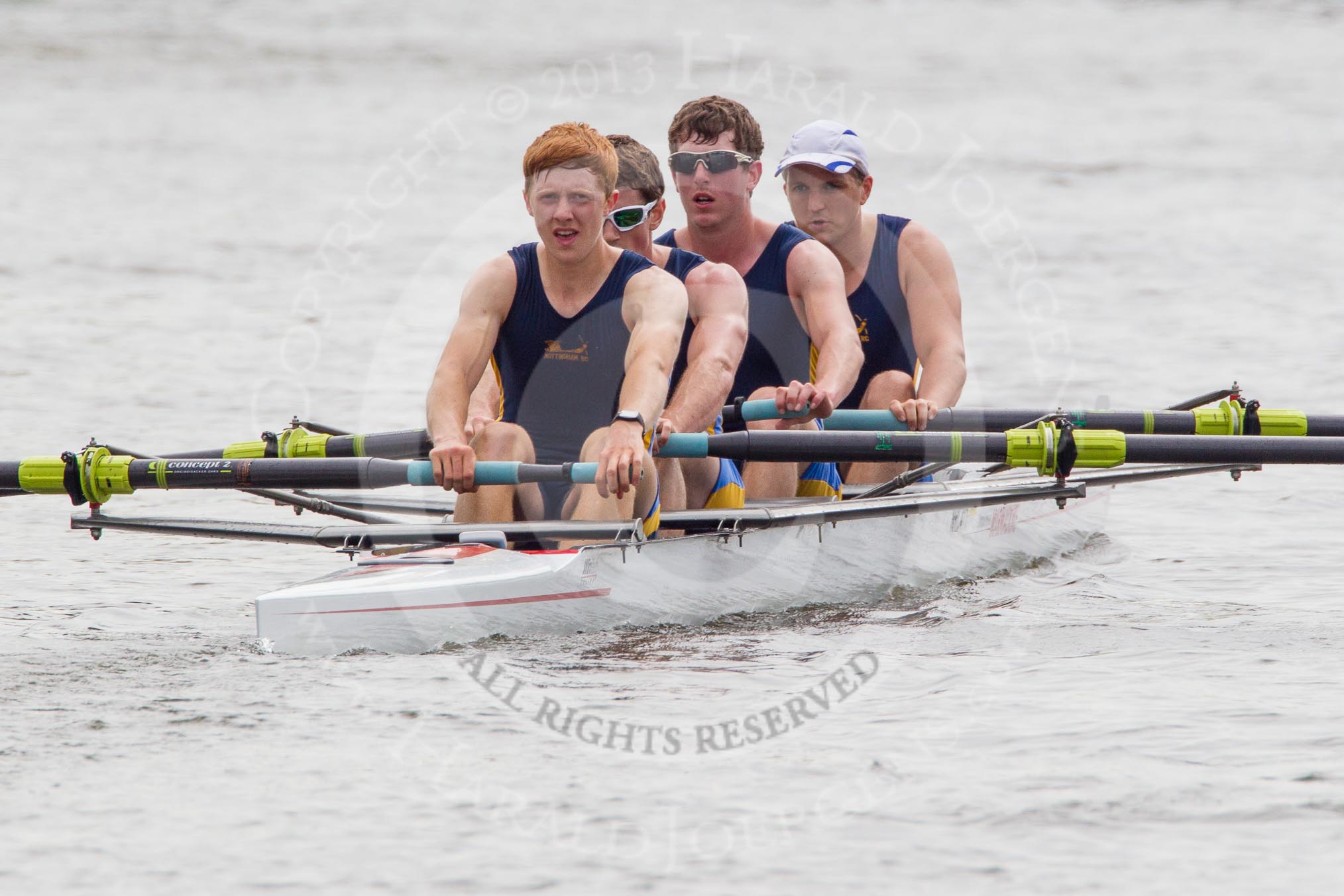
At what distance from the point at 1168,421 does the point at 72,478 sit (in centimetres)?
492

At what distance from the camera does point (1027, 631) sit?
636cm

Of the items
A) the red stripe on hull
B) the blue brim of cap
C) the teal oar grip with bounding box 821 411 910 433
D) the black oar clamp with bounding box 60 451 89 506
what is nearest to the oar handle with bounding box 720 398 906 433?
the teal oar grip with bounding box 821 411 910 433

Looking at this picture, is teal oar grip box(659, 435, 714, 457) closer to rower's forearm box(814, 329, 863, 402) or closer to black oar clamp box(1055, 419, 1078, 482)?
rower's forearm box(814, 329, 863, 402)

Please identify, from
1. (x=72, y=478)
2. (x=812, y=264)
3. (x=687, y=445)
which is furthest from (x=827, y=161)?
(x=72, y=478)

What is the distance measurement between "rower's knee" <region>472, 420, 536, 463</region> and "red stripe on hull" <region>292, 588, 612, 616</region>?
0.61 meters

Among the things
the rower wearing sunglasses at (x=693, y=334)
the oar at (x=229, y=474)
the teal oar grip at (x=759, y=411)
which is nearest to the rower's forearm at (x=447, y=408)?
the oar at (x=229, y=474)

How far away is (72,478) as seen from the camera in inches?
238

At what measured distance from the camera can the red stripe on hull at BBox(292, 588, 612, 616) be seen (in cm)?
529

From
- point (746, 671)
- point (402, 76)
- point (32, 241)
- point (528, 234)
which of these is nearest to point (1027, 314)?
point (528, 234)

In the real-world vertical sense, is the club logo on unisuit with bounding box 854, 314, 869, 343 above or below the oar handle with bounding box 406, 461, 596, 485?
above

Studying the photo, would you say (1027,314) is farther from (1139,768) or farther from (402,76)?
(402,76)

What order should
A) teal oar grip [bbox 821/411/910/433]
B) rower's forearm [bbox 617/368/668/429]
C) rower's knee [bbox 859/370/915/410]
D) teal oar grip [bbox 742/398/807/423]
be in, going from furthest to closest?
rower's knee [bbox 859/370/915/410], teal oar grip [bbox 821/411/910/433], teal oar grip [bbox 742/398/807/423], rower's forearm [bbox 617/368/668/429]

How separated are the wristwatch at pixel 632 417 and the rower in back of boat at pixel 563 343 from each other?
4cm

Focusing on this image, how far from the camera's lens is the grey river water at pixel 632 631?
4184 millimetres
